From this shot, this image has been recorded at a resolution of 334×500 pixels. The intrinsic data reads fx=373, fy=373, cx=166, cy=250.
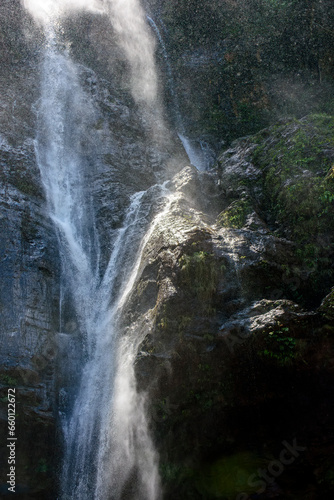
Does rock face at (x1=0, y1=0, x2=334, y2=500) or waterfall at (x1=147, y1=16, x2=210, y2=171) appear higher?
waterfall at (x1=147, y1=16, x2=210, y2=171)

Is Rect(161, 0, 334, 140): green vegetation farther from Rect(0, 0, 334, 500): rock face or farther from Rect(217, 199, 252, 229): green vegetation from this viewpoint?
Rect(217, 199, 252, 229): green vegetation

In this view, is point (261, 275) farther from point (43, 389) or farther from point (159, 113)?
point (159, 113)

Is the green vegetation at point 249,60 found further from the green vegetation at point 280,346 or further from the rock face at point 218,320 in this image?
the green vegetation at point 280,346

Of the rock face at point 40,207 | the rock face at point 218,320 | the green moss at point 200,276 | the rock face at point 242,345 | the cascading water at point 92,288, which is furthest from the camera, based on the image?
the rock face at point 40,207

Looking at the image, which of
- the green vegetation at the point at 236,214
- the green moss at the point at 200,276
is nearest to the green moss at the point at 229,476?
the green moss at the point at 200,276

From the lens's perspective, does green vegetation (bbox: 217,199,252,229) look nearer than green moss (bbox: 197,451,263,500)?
No

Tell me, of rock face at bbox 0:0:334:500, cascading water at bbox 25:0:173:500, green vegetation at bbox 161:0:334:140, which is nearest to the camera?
rock face at bbox 0:0:334:500

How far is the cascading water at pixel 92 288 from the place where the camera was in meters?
7.90

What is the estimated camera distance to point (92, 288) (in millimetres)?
11555

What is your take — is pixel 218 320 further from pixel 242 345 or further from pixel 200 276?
pixel 200 276

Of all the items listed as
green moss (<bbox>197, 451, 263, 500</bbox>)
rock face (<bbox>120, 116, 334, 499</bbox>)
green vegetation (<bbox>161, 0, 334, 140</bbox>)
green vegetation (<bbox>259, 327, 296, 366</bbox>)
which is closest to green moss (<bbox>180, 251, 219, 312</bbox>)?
rock face (<bbox>120, 116, 334, 499</bbox>)

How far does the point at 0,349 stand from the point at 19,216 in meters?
4.38

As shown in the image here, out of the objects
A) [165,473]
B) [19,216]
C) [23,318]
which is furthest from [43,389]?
[19,216]

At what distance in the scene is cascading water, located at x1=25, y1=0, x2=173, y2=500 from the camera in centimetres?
790
